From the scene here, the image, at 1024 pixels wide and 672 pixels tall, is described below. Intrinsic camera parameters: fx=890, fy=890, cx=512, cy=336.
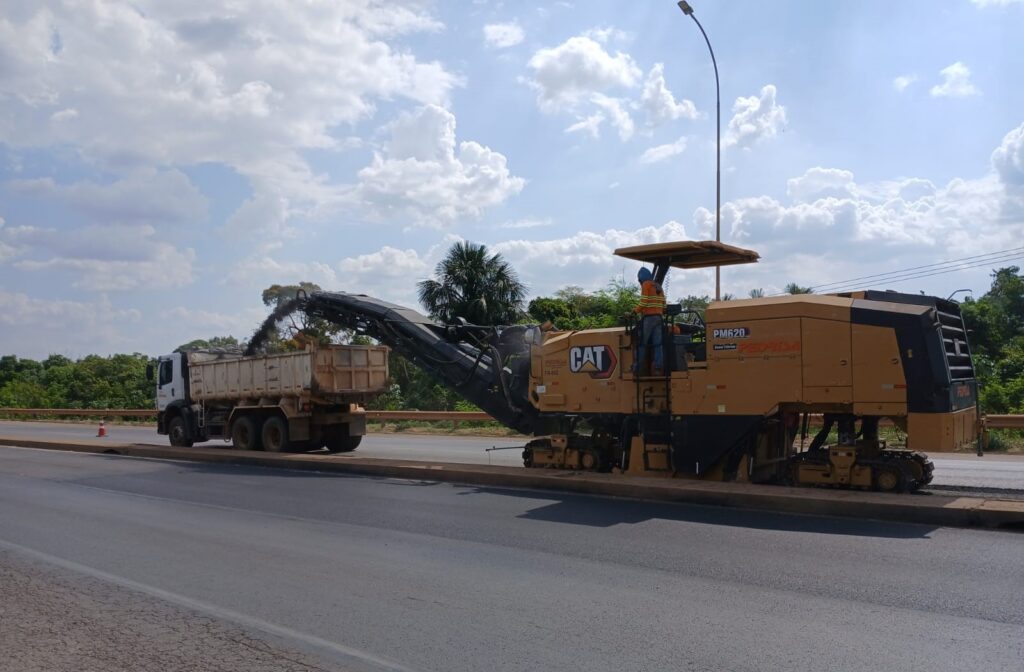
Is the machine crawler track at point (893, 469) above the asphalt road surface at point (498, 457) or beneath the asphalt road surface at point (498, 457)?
above

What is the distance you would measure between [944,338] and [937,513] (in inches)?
98.5

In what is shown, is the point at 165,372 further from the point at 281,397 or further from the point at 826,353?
the point at 826,353

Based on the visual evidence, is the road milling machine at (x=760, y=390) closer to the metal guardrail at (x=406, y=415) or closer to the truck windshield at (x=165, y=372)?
the metal guardrail at (x=406, y=415)

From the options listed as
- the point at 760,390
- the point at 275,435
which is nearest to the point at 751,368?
the point at 760,390

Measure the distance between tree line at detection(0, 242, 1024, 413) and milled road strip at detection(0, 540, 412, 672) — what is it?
8002mm

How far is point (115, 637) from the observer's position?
6023 millimetres

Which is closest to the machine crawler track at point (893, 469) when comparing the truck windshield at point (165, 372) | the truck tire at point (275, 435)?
the truck tire at point (275, 435)

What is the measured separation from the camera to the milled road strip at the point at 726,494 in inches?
354

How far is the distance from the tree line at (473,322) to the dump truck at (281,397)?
0.99 meters

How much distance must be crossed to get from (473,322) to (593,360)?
2114 centimetres

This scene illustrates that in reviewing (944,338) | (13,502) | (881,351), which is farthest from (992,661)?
(13,502)

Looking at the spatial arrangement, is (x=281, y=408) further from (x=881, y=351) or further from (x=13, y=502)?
(x=881, y=351)

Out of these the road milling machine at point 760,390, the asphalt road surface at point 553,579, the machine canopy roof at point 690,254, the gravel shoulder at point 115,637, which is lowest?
the gravel shoulder at point 115,637

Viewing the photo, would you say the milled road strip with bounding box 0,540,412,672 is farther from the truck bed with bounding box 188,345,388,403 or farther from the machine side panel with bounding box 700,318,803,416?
the truck bed with bounding box 188,345,388,403
